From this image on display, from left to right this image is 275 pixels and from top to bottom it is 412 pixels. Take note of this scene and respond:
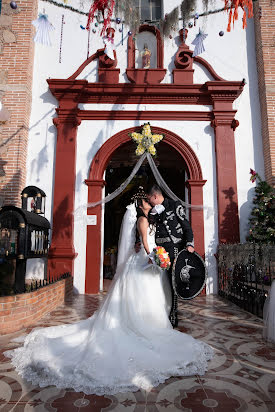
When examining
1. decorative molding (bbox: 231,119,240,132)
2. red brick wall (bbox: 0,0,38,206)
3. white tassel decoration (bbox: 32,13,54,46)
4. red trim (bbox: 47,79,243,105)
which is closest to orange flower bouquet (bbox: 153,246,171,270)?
red brick wall (bbox: 0,0,38,206)

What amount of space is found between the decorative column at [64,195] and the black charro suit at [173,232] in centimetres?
372

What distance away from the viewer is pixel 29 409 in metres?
1.89

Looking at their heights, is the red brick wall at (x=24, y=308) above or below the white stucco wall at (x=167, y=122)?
below

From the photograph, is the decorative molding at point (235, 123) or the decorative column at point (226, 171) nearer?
the decorative column at point (226, 171)

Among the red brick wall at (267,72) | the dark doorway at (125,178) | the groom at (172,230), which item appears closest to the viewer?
the groom at (172,230)

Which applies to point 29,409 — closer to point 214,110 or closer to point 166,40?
point 214,110

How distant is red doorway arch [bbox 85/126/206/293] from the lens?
6945 millimetres

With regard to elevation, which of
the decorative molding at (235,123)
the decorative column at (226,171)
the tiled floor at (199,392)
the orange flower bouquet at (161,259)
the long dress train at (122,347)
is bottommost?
the tiled floor at (199,392)

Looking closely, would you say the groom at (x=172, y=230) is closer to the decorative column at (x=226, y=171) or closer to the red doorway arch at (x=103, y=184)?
the red doorway arch at (x=103, y=184)

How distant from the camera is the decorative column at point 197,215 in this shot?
7020mm

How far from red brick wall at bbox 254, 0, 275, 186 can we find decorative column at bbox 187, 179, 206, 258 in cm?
183

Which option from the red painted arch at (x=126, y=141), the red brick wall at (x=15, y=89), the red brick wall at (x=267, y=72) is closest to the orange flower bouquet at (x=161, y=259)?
the red painted arch at (x=126, y=141)

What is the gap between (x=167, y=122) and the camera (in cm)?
762

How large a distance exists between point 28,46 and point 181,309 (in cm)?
775
